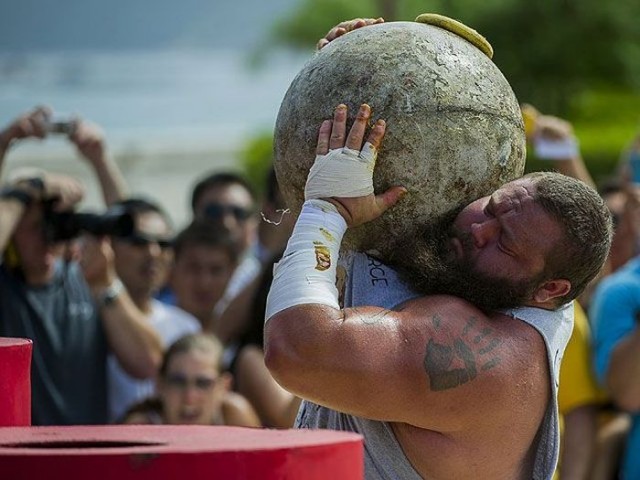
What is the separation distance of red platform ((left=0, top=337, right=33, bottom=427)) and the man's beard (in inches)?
40.5

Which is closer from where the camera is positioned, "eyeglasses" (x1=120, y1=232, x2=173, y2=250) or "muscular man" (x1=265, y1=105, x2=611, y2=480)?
"muscular man" (x1=265, y1=105, x2=611, y2=480)

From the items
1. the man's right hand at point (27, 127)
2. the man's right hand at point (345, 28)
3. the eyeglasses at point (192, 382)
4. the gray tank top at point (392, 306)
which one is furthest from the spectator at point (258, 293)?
the gray tank top at point (392, 306)

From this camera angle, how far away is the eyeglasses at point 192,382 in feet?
21.5

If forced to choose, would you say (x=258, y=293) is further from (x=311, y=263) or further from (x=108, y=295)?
(x=311, y=263)

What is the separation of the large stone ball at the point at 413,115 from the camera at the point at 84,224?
10.1 feet

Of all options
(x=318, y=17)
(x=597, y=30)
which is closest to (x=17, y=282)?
(x=597, y=30)

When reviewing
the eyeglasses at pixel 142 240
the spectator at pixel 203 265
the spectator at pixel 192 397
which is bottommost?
the spectator at pixel 192 397

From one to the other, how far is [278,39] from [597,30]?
29.5 feet

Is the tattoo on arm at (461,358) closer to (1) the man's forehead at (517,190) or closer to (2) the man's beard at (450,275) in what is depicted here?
(2) the man's beard at (450,275)

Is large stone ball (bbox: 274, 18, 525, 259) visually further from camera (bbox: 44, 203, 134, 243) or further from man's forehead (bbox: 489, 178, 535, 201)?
camera (bbox: 44, 203, 134, 243)

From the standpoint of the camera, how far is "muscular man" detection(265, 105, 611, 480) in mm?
3342

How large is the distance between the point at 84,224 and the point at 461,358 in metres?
3.55

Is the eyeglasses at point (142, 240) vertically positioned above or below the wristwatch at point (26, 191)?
below

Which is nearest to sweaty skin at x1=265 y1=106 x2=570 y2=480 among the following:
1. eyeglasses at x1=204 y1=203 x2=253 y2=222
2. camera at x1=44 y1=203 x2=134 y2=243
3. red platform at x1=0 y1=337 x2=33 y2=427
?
red platform at x1=0 y1=337 x2=33 y2=427
